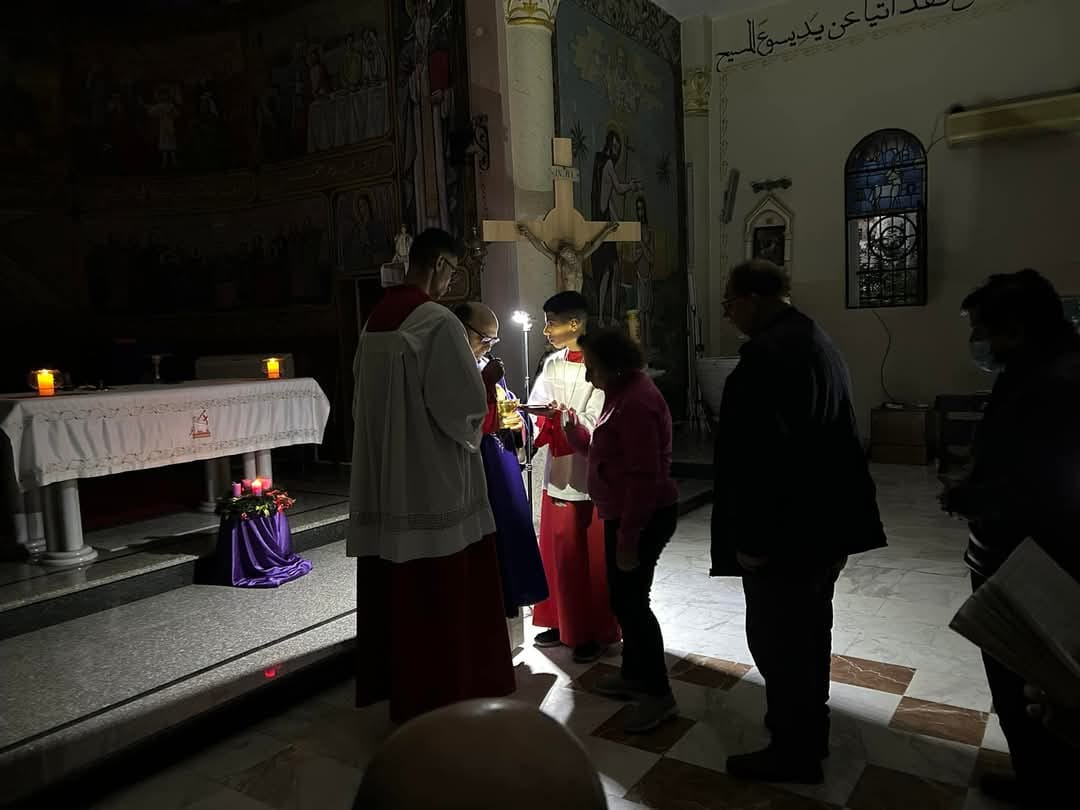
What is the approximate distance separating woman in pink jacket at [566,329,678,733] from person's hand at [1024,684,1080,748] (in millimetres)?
1500

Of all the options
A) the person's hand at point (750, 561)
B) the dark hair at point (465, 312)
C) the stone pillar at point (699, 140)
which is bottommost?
the person's hand at point (750, 561)

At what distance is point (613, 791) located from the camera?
278 centimetres

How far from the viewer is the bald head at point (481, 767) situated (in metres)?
0.73

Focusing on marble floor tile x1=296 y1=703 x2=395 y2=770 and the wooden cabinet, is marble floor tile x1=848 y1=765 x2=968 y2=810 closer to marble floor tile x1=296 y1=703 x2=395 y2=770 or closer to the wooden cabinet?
marble floor tile x1=296 y1=703 x2=395 y2=770

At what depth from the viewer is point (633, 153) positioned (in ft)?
31.8

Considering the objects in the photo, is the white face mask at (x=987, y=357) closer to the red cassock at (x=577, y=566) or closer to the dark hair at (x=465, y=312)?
the red cassock at (x=577, y=566)

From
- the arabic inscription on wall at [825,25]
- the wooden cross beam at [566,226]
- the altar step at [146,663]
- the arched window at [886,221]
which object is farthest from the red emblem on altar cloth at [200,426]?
the arabic inscription on wall at [825,25]

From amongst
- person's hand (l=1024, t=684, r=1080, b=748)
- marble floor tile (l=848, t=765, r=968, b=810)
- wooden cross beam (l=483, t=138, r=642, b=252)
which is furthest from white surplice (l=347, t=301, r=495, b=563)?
wooden cross beam (l=483, t=138, r=642, b=252)

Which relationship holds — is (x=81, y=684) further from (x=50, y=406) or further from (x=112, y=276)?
(x=112, y=276)

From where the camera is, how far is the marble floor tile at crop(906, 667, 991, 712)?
11.0 ft

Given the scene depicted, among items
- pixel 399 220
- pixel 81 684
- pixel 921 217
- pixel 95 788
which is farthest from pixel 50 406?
pixel 921 217

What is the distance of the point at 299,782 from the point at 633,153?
27.0 ft

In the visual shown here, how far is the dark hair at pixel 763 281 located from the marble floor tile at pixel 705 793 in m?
1.64

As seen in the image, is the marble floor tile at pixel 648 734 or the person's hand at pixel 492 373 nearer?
the marble floor tile at pixel 648 734
